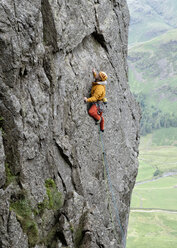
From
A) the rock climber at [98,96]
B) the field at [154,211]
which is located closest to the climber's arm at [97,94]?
the rock climber at [98,96]

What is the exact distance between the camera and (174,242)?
101938 millimetres

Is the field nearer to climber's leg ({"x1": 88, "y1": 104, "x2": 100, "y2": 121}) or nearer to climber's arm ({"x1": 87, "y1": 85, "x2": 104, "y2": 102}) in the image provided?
climber's leg ({"x1": 88, "y1": 104, "x2": 100, "y2": 121})

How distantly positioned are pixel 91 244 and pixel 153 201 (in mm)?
136722

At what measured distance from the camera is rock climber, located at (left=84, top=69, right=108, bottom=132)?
18.5m

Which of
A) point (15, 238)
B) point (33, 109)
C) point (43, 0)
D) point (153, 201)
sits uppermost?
point (43, 0)

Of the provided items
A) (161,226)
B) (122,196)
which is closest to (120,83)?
(122,196)

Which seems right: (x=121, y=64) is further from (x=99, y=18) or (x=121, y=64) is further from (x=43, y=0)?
(x=43, y=0)

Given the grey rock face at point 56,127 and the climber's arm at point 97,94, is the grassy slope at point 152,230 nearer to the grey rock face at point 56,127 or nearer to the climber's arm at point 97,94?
the grey rock face at point 56,127

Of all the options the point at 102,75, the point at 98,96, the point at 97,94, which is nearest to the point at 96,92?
the point at 97,94

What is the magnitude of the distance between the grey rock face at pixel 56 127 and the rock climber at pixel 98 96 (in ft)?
1.40

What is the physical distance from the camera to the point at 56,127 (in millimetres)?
15680

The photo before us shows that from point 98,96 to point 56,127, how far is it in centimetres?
404

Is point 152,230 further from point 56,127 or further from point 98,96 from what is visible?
point 56,127

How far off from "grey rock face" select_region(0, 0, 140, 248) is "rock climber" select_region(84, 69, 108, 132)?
0.43 meters
